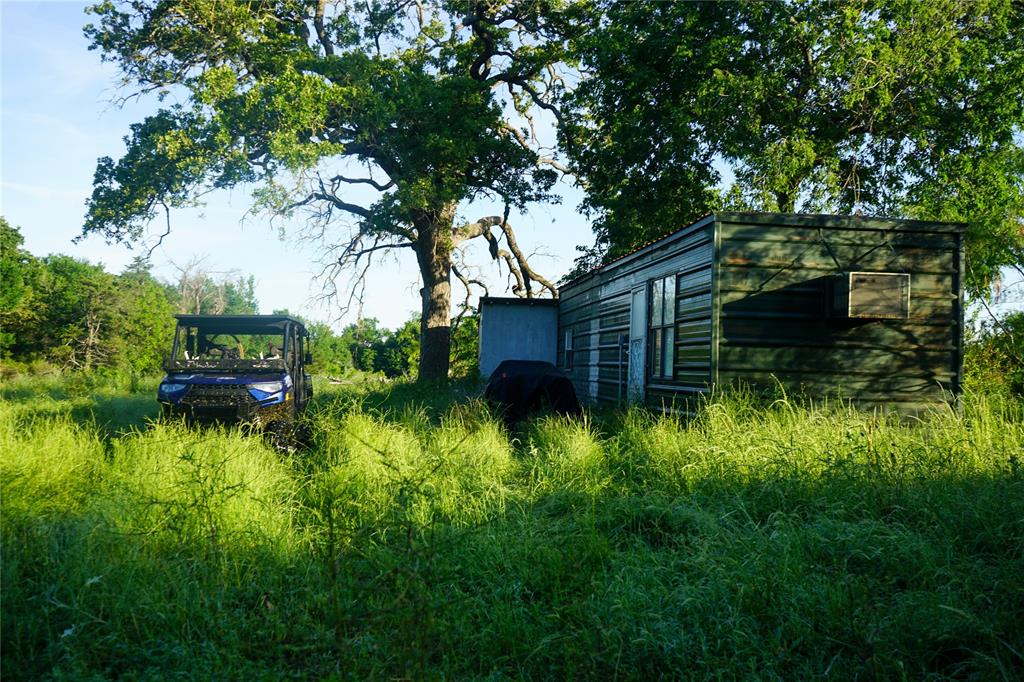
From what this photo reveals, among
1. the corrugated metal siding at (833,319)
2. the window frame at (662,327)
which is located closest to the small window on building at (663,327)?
the window frame at (662,327)

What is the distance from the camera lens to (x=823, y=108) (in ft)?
53.3

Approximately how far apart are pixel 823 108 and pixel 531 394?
994cm

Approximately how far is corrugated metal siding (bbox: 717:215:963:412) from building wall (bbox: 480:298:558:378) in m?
10.9

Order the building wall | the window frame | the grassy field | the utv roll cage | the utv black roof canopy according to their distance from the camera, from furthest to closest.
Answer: the building wall
the window frame
the utv black roof canopy
the utv roll cage
the grassy field

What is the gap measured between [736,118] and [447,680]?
14669mm

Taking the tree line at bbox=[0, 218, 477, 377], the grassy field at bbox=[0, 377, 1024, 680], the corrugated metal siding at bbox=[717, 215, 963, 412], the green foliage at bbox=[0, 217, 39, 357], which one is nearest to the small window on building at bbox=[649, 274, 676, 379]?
the corrugated metal siding at bbox=[717, 215, 963, 412]

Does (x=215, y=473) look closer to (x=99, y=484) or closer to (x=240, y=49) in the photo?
(x=99, y=484)

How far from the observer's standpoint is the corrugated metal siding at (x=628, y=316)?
10.7 metres

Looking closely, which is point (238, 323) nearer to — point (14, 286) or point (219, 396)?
point (219, 396)

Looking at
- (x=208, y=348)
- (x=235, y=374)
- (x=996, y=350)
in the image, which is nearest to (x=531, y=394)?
(x=235, y=374)

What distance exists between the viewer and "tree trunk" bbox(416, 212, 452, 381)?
71.9 ft

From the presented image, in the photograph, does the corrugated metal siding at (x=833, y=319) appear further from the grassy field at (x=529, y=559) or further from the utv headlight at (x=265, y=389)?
the utv headlight at (x=265, y=389)

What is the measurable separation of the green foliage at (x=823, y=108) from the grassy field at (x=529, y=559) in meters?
9.23

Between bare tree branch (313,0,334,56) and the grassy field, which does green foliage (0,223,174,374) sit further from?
the grassy field
